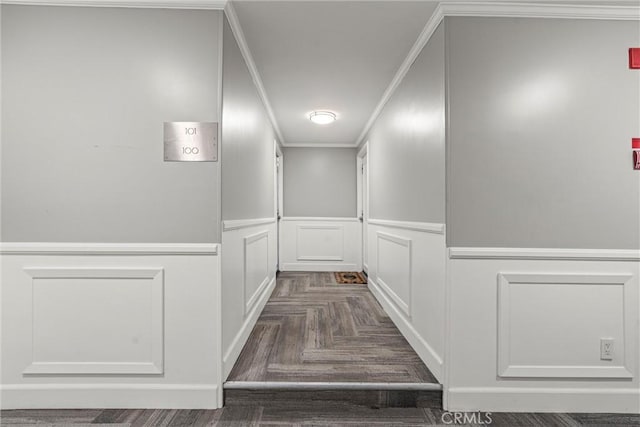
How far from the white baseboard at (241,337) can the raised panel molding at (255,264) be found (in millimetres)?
52

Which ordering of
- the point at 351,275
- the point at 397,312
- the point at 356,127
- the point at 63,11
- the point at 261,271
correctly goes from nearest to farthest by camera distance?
the point at 63,11 → the point at 397,312 → the point at 261,271 → the point at 356,127 → the point at 351,275

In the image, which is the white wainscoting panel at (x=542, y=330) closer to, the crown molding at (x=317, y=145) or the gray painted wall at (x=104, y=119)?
the gray painted wall at (x=104, y=119)

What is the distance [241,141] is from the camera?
6.95 ft

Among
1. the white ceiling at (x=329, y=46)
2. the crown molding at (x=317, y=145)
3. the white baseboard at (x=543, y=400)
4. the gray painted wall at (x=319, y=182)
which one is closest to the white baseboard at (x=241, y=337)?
the white baseboard at (x=543, y=400)

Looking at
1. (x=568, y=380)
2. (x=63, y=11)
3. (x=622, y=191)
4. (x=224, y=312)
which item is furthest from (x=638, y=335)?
(x=63, y=11)

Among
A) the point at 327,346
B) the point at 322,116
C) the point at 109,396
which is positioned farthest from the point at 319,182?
the point at 109,396

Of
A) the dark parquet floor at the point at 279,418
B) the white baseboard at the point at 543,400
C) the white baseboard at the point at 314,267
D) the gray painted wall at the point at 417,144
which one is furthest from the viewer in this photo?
the white baseboard at the point at 314,267

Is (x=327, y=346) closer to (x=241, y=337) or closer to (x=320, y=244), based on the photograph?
(x=241, y=337)

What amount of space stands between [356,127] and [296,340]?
282 cm

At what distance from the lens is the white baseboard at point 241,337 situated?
1.72m

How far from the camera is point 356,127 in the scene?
4.07 metres

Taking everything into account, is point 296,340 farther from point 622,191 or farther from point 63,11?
point 63,11

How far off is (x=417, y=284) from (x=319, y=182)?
10.5 ft

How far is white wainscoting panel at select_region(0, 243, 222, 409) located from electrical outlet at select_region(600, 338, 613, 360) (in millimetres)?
2039
